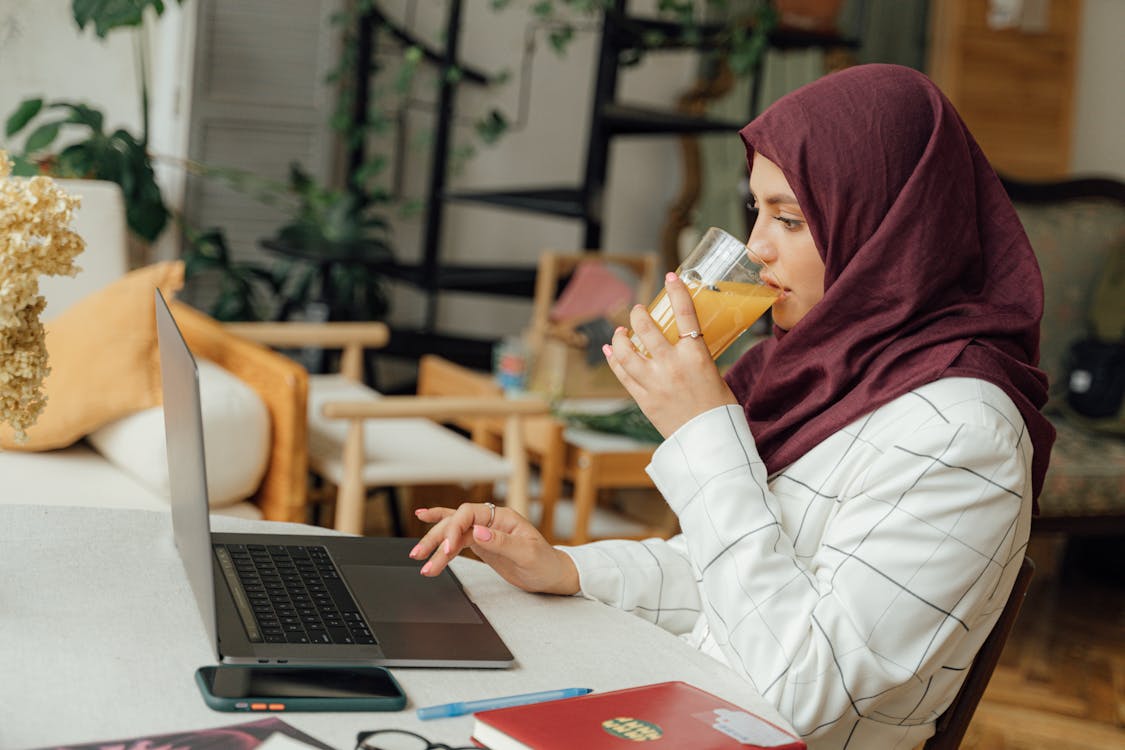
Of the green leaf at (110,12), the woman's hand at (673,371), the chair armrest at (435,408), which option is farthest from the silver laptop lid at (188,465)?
the green leaf at (110,12)

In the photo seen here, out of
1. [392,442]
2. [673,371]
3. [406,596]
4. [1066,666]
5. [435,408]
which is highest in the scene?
[673,371]

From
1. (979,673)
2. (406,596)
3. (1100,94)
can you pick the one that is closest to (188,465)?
(406,596)

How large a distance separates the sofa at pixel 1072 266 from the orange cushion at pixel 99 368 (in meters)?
2.45

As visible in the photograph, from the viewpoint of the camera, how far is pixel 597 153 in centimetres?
430

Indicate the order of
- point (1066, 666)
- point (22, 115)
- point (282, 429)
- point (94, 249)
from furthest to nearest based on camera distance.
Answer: point (22, 115), point (1066, 666), point (94, 249), point (282, 429)

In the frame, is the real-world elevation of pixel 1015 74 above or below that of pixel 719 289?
above

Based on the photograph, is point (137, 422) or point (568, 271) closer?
point (137, 422)

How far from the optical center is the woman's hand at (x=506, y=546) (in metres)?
1.30

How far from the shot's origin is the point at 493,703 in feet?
3.41

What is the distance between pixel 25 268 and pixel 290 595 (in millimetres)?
361

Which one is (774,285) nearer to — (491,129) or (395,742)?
(395,742)

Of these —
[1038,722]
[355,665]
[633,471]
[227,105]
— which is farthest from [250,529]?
[227,105]

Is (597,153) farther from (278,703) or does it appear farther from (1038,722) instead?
(278,703)

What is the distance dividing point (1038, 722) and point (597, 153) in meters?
2.20
